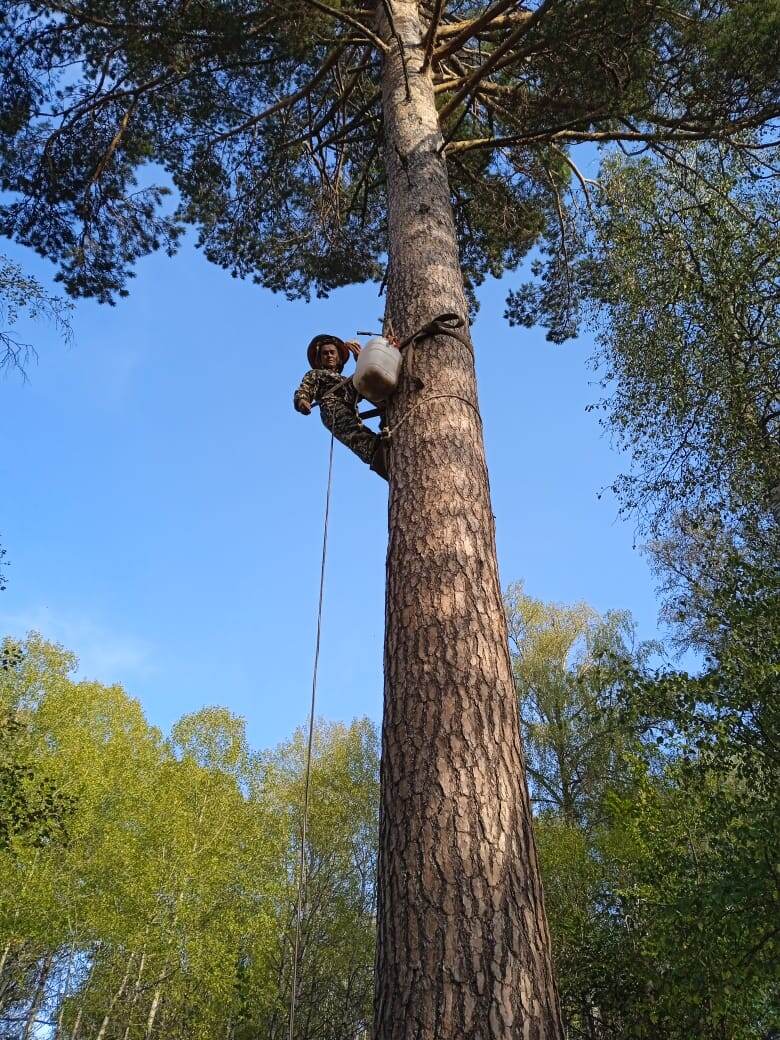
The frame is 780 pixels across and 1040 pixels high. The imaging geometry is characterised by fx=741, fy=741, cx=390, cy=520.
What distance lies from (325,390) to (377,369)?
1.22 m

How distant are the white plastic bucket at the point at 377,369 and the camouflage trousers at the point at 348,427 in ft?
1.75

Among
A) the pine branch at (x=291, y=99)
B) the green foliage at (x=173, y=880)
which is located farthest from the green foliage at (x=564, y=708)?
the pine branch at (x=291, y=99)

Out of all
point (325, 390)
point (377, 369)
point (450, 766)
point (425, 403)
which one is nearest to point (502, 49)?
point (325, 390)

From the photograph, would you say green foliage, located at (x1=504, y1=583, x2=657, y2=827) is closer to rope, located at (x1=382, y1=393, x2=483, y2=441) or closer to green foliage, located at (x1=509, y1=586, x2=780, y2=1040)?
green foliage, located at (x1=509, y1=586, x2=780, y2=1040)

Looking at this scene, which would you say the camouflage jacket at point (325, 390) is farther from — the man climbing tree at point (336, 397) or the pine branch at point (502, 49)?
the pine branch at point (502, 49)

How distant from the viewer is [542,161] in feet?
26.5

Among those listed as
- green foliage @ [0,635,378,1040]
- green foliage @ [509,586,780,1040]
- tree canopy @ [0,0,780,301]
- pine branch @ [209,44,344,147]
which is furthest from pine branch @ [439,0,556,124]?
green foliage @ [0,635,378,1040]

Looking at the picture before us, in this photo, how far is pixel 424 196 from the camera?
4.30 meters

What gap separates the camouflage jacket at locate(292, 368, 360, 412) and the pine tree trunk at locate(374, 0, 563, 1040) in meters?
0.75

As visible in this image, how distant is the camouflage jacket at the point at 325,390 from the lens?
4242mm

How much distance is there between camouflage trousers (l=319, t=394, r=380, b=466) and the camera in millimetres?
4008

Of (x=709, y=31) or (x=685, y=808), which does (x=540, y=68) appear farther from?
(x=685, y=808)

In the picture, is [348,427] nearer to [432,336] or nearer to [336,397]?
[336,397]

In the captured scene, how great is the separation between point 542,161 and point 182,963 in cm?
1280
